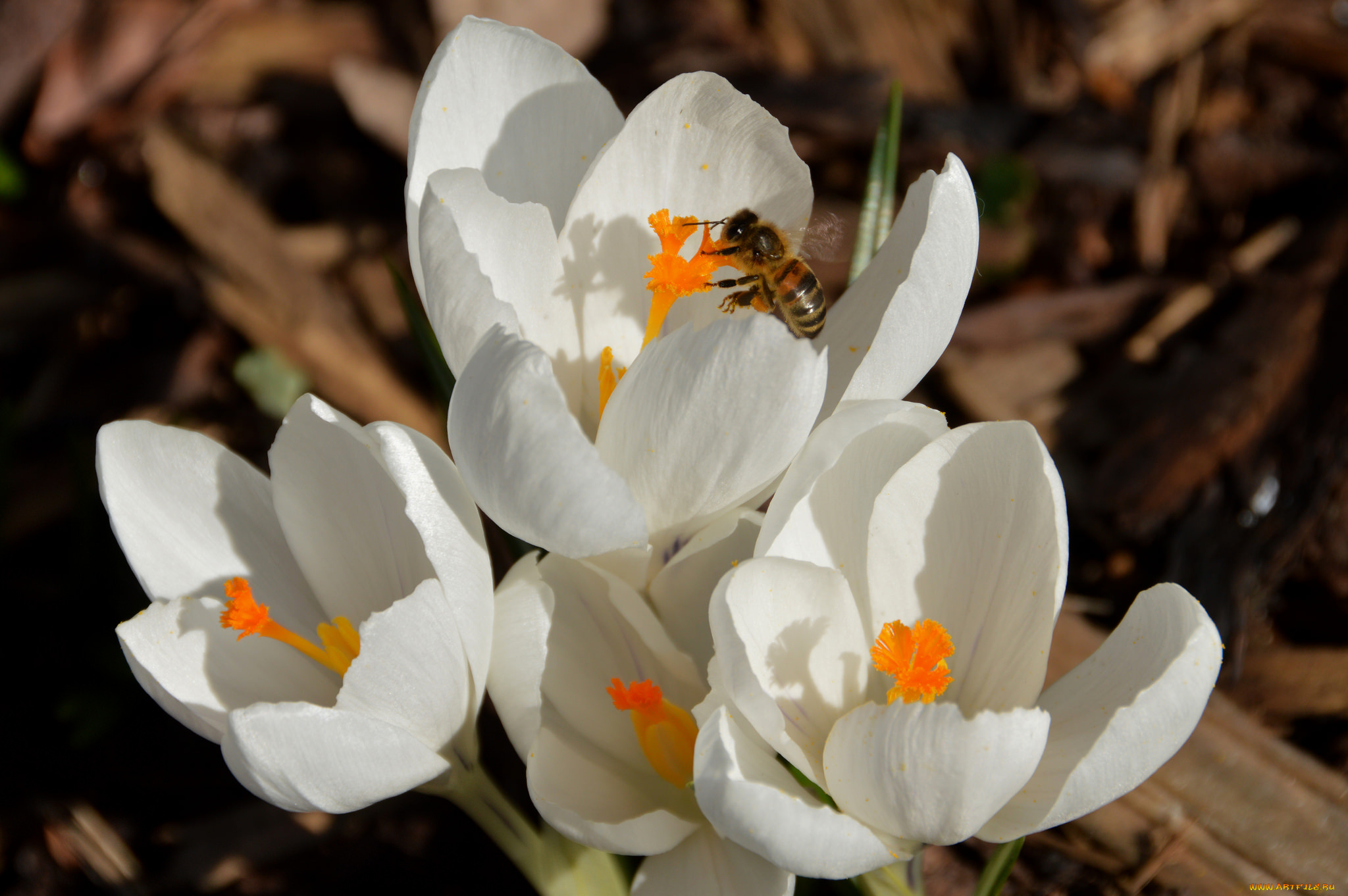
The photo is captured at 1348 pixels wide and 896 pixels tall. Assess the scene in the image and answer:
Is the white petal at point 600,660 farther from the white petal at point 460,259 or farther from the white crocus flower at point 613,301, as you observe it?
the white petal at point 460,259

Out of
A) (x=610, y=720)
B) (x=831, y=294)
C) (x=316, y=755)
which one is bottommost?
(x=831, y=294)

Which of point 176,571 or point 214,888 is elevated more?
point 176,571

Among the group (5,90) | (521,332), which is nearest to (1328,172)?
(521,332)

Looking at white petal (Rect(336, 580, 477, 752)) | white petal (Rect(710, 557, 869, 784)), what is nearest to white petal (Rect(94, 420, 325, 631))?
white petal (Rect(336, 580, 477, 752))

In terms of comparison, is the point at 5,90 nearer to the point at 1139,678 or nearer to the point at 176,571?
the point at 176,571

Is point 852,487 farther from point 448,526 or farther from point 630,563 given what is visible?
point 448,526

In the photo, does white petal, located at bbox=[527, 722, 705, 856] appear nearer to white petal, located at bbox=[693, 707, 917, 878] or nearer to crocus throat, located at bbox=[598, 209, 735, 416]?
white petal, located at bbox=[693, 707, 917, 878]

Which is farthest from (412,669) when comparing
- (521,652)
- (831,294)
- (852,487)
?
(831,294)
